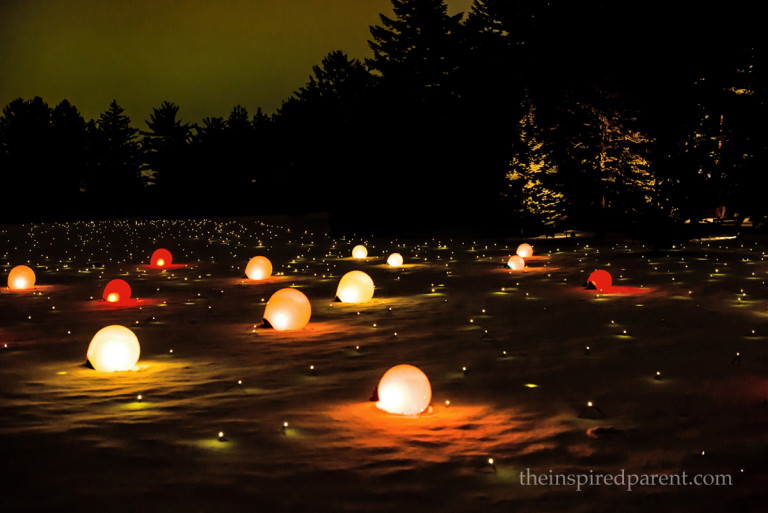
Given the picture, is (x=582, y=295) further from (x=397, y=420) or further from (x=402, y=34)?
(x=402, y=34)

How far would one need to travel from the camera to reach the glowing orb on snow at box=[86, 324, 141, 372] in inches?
347

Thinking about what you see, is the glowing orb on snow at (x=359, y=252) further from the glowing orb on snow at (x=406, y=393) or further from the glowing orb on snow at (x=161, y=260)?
the glowing orb on snow at (x=406, y=393)

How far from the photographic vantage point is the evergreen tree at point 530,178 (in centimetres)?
3097

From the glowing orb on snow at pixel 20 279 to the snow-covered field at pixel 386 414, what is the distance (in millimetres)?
953

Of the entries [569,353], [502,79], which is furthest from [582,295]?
[502,79]

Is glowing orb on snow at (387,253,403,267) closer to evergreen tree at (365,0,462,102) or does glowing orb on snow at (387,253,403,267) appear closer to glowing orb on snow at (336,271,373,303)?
glowing orb on snow at (336,271,373,303)

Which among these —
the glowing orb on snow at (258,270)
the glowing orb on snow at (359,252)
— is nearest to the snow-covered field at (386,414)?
the glowing orb on snow at (258,270)

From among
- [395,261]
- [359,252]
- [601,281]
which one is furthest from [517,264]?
[359,252]

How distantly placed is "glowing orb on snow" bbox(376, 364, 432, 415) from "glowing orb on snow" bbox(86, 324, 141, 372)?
3.54 meters

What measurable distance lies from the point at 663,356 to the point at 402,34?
38390mm

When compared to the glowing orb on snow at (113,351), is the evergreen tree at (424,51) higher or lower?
higher

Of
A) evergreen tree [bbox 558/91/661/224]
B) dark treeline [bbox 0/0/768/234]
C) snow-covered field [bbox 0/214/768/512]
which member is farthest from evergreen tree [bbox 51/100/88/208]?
snow-covered field [bbox 0/214/768/512]

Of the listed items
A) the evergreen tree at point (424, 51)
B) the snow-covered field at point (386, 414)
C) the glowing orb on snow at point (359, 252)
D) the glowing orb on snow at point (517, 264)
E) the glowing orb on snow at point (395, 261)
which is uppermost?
the evergreen tree at point (424, 51)

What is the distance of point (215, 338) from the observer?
10.8 metres
